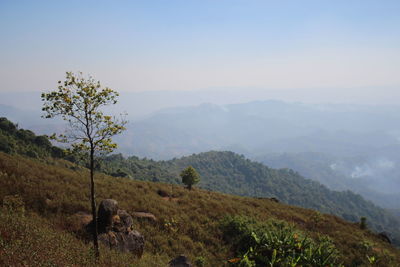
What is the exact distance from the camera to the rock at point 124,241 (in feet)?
30.0

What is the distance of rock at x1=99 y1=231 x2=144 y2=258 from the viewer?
914cm

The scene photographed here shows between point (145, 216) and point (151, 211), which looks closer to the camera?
point (145, 216)

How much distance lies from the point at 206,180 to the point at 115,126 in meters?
146

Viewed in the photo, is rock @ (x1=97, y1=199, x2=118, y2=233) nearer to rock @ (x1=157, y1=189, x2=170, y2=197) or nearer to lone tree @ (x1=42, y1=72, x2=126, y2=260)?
lone tree @ (x1=42, y1=72, x2=126, y2=260)

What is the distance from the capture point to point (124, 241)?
9477 mm

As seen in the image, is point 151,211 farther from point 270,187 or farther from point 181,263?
point 270,187

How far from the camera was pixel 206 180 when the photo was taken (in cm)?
15062

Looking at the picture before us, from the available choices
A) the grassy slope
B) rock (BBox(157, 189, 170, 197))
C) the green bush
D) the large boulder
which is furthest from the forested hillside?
the large boulder

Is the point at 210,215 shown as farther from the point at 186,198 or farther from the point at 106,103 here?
the point at 106,103

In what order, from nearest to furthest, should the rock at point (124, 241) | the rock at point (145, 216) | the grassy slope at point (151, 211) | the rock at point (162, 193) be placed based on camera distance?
1. the rock at point (124, 241)
2. the grassy slope at point (151, 211)
3. the rock at point (145, 216)
4. the rock at point (162, 193)

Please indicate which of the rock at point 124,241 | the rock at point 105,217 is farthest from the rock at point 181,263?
the rock at point 105,217

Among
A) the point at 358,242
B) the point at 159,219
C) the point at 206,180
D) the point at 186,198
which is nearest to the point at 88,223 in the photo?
the point at 159,219

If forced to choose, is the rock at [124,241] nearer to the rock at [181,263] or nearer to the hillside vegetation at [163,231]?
the hillside vegetation at [163,231]

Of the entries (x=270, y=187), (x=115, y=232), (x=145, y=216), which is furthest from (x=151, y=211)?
(x=270, y=187)
